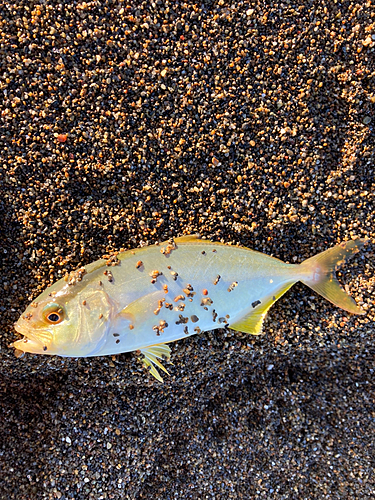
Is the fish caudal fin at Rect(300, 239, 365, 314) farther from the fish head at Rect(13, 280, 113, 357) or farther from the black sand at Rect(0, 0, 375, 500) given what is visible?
the fish head at Rect(13, 280, 113, 357)

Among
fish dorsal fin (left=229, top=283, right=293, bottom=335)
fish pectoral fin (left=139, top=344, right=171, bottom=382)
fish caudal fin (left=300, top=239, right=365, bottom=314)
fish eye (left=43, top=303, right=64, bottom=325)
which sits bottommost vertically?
fish pectoral fin (left=139, top=344, right=171, bottom=382)

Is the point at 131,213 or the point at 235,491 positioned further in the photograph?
the point at 235,491

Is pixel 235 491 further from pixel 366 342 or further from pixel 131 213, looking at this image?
pixel 131 213

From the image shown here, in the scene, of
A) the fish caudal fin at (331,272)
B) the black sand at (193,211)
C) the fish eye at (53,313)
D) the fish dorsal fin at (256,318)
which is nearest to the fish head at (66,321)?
the fish eye at (53,313)

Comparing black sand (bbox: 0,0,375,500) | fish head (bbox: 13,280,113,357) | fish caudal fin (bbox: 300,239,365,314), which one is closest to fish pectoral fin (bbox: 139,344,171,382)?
black sand (bbox: 0,0,375,500)

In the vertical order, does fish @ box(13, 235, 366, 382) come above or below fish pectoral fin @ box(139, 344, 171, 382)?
above

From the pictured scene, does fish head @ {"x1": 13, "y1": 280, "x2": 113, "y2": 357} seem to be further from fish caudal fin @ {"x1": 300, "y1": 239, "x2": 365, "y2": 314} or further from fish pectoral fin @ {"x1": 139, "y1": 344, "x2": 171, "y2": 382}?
fish caudal fin @ {"x1": 300, "y1": 239, "x2": 365, "y2": 314}

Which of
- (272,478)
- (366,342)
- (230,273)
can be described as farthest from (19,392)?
(366,342)

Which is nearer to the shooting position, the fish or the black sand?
the fish
